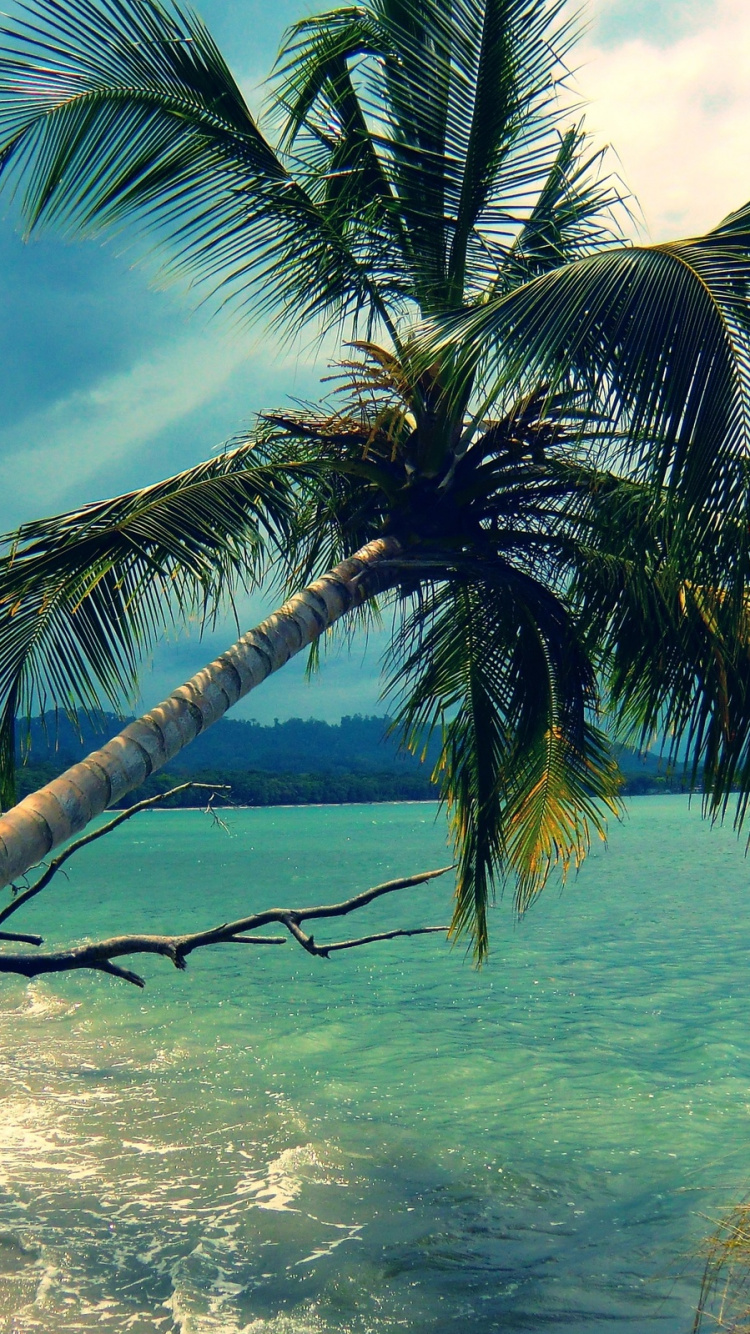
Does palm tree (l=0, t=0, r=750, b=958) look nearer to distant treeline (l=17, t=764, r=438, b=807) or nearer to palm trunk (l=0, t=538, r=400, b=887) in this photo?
palm trunk (l=0, t=538, r=400, b=887)

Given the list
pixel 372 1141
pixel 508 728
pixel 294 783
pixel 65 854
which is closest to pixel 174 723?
pixel 65 854

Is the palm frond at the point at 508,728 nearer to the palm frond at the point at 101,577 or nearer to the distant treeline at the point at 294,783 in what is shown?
the palm frond at the point at 101,577

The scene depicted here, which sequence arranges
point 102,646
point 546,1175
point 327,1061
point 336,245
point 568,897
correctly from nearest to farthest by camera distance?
1. point 102,646
2. point 336,245
3. point 546,1175
4. point 327,1061
5. point 568,897

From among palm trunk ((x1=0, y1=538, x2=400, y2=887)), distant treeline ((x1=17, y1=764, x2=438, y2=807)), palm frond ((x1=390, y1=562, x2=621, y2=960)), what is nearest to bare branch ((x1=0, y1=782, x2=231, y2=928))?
palm trunk ((x1=0, y1=538, x2=400, y2=887))

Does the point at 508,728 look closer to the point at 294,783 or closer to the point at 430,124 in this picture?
the point at 430,124

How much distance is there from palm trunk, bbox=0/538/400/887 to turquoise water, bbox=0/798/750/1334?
3.82 m

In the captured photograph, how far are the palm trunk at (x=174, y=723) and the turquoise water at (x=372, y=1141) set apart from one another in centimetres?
382

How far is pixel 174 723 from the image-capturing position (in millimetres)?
4410

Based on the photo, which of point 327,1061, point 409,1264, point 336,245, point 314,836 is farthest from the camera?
point 314,836

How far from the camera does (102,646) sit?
5.28 metres

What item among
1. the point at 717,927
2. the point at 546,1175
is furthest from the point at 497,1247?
the point at 717,927

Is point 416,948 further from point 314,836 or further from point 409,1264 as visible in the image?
point 314,836

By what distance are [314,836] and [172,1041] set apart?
86262 millimetres

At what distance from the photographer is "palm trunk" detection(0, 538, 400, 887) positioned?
3.46 meters
